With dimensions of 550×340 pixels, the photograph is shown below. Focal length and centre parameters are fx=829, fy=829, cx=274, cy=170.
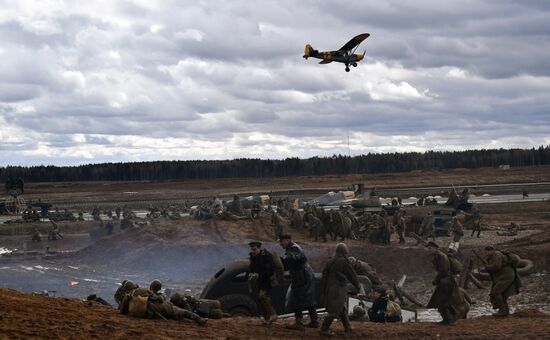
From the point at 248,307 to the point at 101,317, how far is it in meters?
4.39

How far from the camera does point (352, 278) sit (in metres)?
15.0

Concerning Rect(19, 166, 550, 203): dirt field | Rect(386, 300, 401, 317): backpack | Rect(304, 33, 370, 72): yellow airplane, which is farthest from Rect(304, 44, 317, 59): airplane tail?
Rect(19, 166, 550, 203): dirt field

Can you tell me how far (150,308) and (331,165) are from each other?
12522cm

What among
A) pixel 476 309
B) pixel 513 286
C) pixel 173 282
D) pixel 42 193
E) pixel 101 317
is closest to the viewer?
pixel 101 317

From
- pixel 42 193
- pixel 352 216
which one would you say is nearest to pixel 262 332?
pixel 352 216

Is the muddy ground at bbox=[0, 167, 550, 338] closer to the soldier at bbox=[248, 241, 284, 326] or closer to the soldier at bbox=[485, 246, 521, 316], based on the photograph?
the soldier at bbox=[248, 241, 284, 326]

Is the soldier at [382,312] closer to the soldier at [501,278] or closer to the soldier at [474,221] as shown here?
the soldier at [501,278]

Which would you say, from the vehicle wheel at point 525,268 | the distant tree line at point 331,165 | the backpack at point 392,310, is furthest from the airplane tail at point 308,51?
the distant tree line at point 331,165

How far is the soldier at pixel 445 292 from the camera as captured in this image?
635 inches

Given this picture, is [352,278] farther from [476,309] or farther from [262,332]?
[476,309]

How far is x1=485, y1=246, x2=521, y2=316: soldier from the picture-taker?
17.1 meters

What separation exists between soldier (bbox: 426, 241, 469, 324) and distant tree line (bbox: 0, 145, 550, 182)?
119 m

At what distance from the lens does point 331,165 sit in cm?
13950

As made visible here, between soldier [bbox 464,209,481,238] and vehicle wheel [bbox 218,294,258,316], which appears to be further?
soldier [bbox 464,209,481,238]
